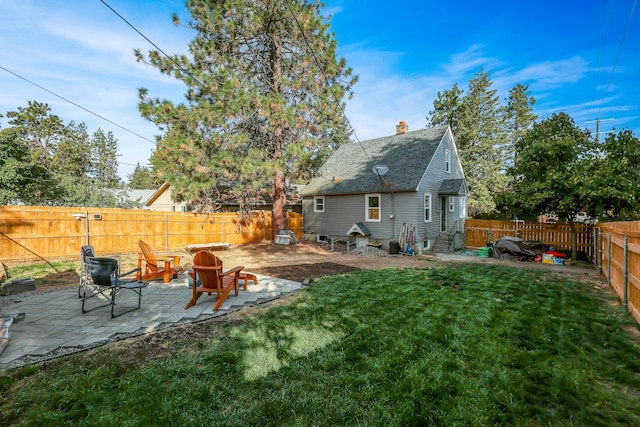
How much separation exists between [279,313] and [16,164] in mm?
19577

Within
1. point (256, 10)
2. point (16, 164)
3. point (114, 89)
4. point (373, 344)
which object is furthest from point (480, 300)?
point (16, 164)

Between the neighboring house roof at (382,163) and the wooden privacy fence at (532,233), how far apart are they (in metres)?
4.44

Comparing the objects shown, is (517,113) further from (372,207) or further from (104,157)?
(104,157)

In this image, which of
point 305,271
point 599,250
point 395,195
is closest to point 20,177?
point 305,271

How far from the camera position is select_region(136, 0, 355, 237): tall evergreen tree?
1295cm

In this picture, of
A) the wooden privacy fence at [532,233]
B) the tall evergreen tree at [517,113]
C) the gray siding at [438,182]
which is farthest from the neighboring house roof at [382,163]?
the tall evergreen tree at [517,113]

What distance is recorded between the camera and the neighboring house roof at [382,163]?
15281 mm

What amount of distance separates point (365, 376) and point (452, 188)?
15.3m

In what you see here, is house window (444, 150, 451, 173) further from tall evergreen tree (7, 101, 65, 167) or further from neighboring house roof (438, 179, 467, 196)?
tall evergreen tree (7, 101, 65, 167)

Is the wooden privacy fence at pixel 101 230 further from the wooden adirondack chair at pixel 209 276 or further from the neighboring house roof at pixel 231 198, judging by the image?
the wooden adirondack chair at pixel 209 276

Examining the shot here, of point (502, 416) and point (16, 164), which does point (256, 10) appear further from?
point (502, 416)

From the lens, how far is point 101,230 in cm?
1223

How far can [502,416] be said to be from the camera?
2354mm

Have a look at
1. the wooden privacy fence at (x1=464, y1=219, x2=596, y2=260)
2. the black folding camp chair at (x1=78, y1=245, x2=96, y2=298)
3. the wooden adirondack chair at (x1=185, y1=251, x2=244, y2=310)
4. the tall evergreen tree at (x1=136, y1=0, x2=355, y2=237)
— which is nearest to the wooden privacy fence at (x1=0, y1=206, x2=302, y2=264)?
the tall evergreen tree at (x1=136, y1=0, x2=355, y2=237)
